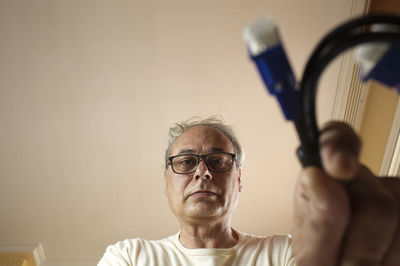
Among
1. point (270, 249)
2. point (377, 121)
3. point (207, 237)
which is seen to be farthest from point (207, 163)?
point (377, 121)

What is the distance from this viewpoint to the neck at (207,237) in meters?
1.15

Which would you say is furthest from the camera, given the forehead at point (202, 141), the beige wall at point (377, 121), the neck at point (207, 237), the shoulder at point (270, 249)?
the beige wall at point (377, 121)

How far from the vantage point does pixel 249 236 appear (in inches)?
47.7

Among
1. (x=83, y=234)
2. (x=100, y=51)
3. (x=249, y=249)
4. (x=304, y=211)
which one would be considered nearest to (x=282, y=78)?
(x=304, y=211)

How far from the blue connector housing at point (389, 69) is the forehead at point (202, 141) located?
881mm

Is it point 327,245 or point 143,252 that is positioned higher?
point 327,245

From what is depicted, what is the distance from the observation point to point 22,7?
4.87ft

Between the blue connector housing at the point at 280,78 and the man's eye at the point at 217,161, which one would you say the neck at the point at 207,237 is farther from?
the blue connector housing at the point at 280,78

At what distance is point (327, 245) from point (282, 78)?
231mm

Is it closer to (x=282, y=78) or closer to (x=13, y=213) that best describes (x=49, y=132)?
(x=13, y=213)

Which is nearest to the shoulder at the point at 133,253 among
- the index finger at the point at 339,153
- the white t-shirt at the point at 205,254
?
the white t-shirt at the point at 205,254

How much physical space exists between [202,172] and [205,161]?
58 millimetres

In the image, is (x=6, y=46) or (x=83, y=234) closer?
(x=6, y=46)

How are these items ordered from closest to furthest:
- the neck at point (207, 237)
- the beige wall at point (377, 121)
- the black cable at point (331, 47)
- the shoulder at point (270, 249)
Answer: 1. the black cable at point (331, 47)
2. the shoulder at point (270, 249)
3. the neck at point (207, 237)
4. the beige wall at point (377, 121)
